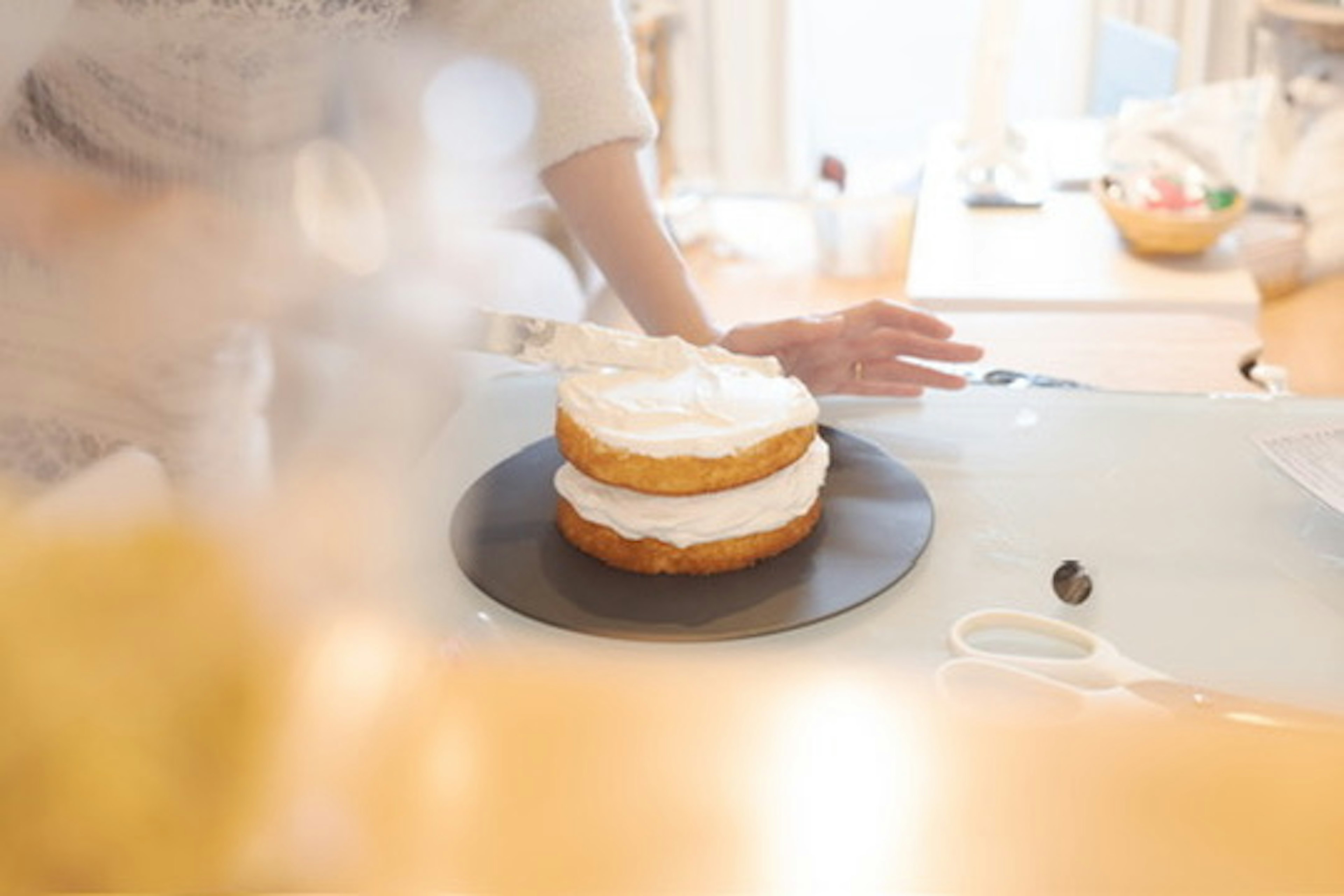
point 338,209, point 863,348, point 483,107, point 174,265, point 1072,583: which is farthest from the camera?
point 483,107

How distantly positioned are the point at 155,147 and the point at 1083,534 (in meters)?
0.45

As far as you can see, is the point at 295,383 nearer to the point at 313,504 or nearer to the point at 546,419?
the point at 313,504

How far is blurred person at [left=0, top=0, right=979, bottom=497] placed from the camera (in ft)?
1.20

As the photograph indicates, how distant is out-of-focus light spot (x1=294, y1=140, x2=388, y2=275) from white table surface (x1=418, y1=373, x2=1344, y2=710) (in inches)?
4.2

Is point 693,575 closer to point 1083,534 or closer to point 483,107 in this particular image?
point 1083,534

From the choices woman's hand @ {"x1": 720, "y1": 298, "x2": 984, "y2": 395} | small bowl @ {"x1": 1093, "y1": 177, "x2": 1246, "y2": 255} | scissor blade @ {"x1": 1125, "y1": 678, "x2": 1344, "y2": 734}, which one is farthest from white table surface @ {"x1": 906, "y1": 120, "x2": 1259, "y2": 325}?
scissor blade @ {"x1": 1125, "y1": 678, "x2": 1344, "y2": 734}

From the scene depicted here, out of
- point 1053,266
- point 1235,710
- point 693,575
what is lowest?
point 1053,266

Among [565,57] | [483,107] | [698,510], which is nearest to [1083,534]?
[698,510]

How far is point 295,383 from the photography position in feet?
1.65

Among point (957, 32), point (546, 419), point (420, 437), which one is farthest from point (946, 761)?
point (957, 32)

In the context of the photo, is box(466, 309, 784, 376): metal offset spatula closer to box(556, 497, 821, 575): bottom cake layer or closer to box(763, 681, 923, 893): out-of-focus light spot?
box(556, 497, 821, 575): bottom cake layer

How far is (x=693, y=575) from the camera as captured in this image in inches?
24.1

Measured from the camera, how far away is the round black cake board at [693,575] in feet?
1.84

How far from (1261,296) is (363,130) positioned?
146 centimetres
